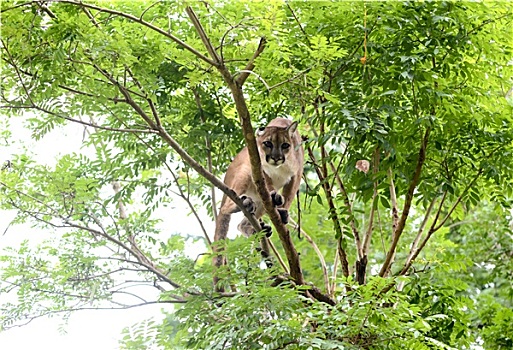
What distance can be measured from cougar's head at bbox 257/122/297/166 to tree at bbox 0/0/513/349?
126mm

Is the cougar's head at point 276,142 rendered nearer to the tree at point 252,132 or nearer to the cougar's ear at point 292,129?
the cougar's ear at point 292,129

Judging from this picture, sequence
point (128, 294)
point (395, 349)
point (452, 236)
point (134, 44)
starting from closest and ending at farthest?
point (395, 349), point (134, 44), point (128, 294), point (452, 236)

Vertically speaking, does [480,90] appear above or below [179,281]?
above

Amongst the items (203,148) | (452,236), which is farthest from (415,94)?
(452,236)

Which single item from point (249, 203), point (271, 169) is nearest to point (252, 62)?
point (249, 203)

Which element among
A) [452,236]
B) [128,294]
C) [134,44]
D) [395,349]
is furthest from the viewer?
[452,236]

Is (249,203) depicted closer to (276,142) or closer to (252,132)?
(276,142)

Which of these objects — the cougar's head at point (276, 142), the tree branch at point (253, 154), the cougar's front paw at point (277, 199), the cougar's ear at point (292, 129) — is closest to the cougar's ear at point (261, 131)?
the cougar's head at point (276, 142)

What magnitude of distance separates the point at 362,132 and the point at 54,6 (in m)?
1.23

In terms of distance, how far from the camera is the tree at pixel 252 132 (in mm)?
2484

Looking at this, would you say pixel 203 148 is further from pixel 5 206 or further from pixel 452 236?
pixel 452 236

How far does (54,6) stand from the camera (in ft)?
9.15

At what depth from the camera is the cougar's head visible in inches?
131

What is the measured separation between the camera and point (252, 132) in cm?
243
